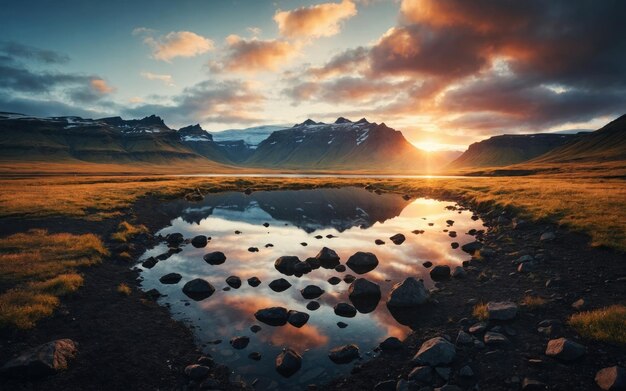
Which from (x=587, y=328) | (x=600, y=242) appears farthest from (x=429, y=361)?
(x=600, y=242)

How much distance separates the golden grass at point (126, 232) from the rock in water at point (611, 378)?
35327mm

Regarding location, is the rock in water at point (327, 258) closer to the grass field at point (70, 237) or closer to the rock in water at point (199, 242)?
the rock in water at point (199, 242)

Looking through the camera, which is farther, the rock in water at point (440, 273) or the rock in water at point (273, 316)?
the rock in water at point (440, 273)

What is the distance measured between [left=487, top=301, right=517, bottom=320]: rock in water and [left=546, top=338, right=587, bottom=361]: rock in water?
3105 millimetres

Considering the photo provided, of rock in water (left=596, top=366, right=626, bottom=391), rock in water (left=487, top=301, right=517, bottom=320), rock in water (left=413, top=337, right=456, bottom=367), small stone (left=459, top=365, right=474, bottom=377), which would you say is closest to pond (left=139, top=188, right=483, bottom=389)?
rock in water (left=413, top=337, right=456, bottom=367)

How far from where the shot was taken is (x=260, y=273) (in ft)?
88.0

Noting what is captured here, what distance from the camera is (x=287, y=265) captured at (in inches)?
1094

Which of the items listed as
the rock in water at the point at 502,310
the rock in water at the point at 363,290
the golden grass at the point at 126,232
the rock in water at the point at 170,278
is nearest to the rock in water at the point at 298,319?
the rock in water at the point at 363,290

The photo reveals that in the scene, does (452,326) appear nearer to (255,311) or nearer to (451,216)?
(255,311)

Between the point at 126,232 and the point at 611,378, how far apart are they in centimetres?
3800

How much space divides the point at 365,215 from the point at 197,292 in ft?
118

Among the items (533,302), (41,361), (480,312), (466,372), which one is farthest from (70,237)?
(533,302)

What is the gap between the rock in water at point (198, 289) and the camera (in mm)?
22223

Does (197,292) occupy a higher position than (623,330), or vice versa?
(623,330)
